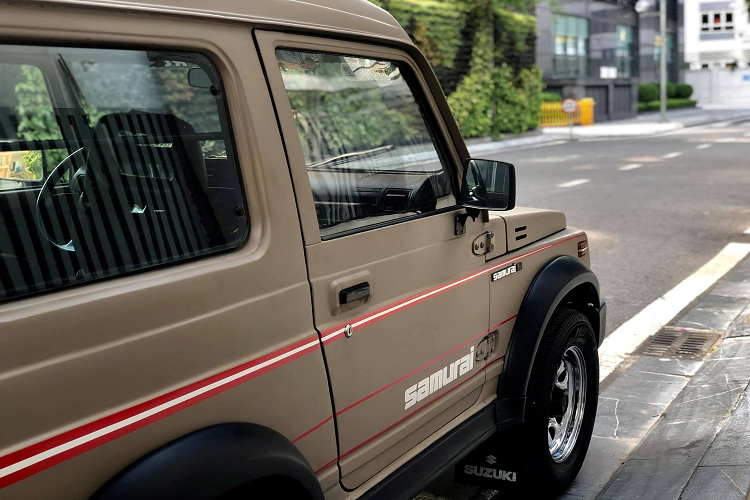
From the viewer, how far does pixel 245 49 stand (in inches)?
80.3

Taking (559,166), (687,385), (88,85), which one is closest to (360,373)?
(88,85)

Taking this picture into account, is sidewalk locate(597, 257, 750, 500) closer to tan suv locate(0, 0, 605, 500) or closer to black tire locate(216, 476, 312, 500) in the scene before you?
tan suv locate(0, 0, 605, 500)

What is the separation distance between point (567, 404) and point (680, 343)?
2643 mm

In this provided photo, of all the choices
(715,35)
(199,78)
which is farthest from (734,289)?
(715,35)

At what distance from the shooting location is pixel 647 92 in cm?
5009

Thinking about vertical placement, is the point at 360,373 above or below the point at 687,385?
above

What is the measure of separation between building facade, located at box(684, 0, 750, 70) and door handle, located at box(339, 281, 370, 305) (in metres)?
70.8

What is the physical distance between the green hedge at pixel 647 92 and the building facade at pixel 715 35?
1914cm

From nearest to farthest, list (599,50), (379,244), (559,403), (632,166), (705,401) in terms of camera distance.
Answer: (379,244), (559,403), (705,401), (632,166), (599,50)

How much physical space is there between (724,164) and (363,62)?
17.1 meters

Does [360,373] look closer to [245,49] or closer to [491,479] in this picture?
[245,49]

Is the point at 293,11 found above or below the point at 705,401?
above

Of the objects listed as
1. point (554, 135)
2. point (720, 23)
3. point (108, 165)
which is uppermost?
point (108, 165)

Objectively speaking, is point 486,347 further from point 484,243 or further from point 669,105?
point 669,105
